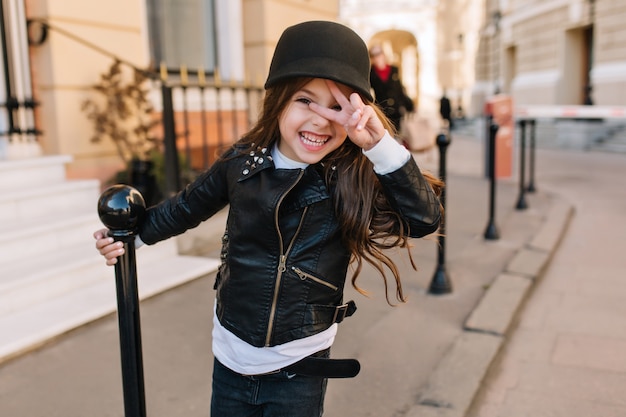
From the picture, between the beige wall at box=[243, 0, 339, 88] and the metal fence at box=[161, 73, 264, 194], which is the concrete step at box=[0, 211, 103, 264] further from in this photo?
the beige wall at box=[243, 0, 339, 88]

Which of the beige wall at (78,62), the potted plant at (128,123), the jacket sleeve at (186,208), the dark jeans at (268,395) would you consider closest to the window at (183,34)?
the beige wall at (78,62)

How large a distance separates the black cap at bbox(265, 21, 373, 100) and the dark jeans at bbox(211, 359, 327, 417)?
2.86 ft

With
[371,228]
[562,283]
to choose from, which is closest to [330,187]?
[371,228]

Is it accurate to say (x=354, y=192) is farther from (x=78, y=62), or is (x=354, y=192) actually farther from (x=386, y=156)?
(x=78, y=62)

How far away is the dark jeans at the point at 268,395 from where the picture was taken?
1912 millimetres

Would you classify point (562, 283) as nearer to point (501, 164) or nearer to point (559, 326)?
point (559, 326)

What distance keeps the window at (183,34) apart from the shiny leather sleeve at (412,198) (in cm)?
579

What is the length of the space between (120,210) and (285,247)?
52 centimetres

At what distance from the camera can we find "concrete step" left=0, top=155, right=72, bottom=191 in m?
4.73

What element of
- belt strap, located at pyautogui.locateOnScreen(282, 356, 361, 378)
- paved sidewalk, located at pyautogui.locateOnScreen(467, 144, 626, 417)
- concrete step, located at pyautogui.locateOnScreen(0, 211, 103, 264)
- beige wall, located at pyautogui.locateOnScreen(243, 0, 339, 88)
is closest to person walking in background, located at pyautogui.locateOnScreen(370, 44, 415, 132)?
beige wall, located at pyautogui.locateOnScreen(243, 0, 339, 88)

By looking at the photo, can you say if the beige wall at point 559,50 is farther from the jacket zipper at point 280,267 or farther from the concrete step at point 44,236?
the jacket zipper at point 280,267

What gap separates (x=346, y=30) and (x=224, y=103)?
580 cm

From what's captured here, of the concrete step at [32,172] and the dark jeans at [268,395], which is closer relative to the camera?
the dark jeans at [268,395]

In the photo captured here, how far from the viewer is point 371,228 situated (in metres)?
1.90
